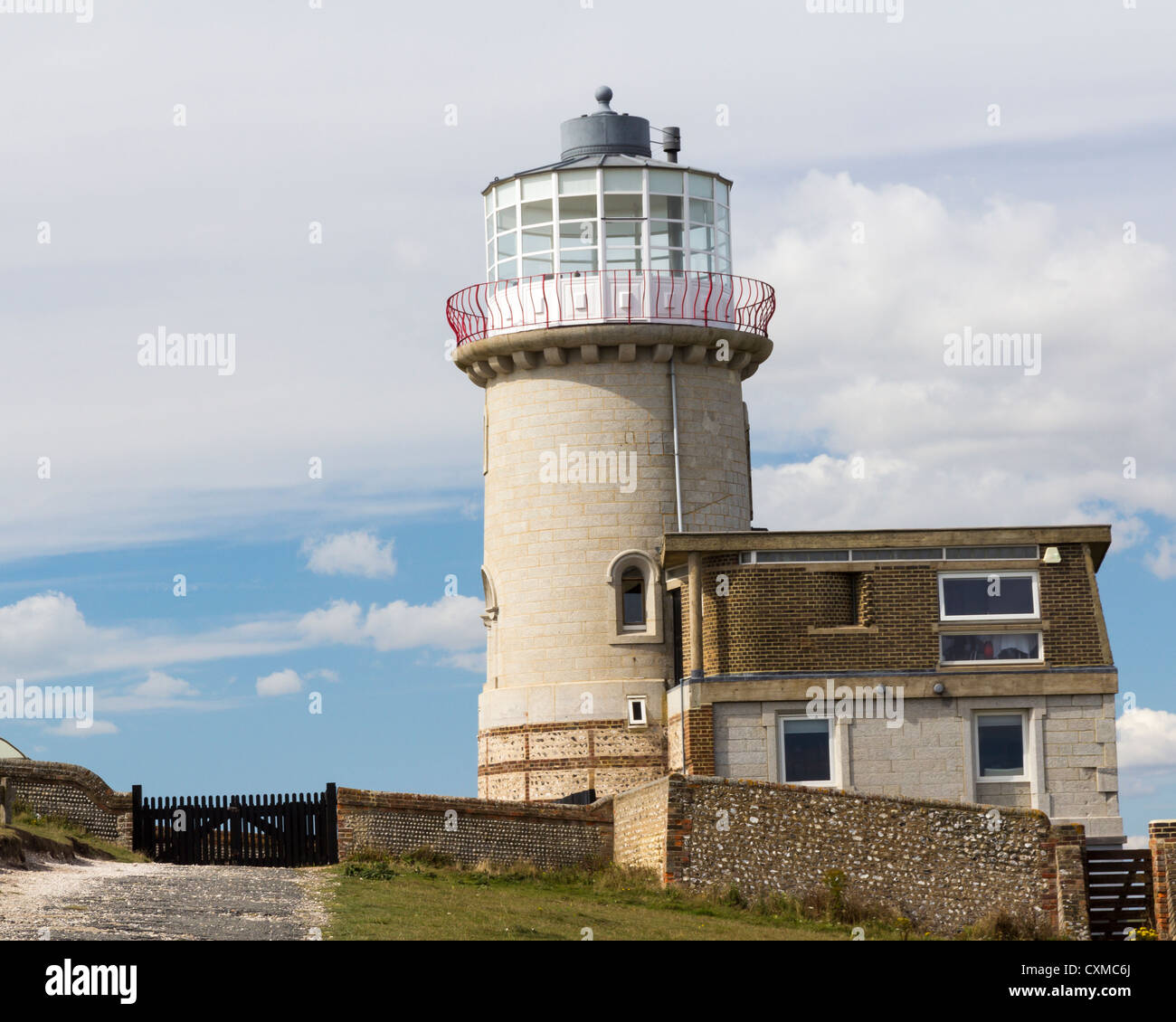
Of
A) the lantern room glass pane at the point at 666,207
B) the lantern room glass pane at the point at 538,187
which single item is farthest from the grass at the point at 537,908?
the lantern room glass pane at the point at 538,187

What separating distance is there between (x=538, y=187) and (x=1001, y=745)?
620 inches

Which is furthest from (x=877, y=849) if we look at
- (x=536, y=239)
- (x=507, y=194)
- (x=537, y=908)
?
(x=507, y=194)

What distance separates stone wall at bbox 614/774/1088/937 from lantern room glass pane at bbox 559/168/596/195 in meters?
14.7

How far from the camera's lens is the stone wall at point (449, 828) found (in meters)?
33.2

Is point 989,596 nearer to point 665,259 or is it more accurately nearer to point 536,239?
point 665,259

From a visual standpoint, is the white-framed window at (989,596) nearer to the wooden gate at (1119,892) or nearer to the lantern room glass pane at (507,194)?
the wooden gate at (1119,892)

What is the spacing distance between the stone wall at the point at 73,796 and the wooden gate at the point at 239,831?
333 mm

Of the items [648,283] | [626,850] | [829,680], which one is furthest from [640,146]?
[626,850]

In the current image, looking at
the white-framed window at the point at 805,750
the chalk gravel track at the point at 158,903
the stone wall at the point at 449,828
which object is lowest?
the chalk gravel track at the point at 158,903

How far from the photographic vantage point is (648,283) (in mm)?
39750

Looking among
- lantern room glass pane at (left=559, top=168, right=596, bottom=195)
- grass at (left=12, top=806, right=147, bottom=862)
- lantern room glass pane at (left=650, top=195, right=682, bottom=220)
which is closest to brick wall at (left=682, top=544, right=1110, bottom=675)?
lantern room glass pane at (left=650, top=195, right=682, bottom=220)
